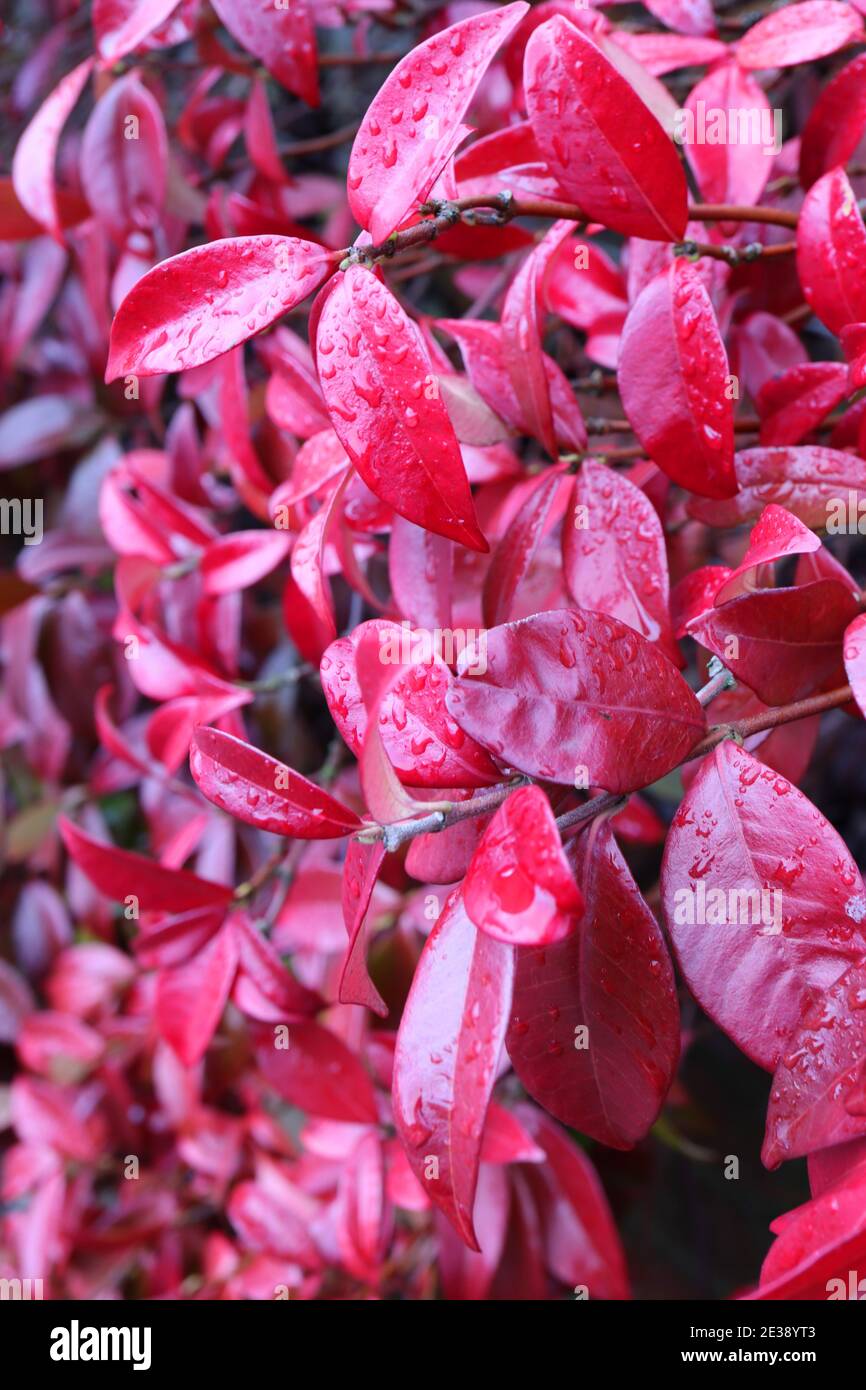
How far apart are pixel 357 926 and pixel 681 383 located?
0.84 feet

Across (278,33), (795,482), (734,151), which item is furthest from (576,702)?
(278,33)

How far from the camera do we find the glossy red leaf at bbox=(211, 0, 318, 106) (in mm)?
594

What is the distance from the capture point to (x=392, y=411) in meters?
0.37

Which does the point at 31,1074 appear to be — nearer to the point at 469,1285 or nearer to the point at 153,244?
the point at 469,1285

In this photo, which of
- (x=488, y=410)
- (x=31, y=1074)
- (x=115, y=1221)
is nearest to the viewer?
(x=488, y=410)

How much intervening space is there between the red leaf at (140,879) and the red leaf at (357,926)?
251mm

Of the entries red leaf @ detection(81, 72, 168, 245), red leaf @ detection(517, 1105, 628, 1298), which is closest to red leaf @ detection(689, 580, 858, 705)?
red leaf @ detection(517, 1105, 628, 1298)

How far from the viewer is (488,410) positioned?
1.68 feet

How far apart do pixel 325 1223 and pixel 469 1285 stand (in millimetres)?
155

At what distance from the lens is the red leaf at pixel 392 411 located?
365 millimetres

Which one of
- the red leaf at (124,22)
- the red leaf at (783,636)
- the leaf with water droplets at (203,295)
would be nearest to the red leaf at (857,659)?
the red leaf at (783,636)

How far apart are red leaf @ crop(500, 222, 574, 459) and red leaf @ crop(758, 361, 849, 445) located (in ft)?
0.39

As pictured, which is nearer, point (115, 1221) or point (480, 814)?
point (480, 814)

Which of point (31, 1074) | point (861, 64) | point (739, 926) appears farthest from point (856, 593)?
point (31, 1074)
